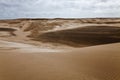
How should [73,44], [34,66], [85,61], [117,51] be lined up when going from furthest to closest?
1. [73,44]
2. [117,51]
3. [85,61]
4. [34,66]

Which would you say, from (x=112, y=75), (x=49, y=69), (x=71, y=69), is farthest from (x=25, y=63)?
(x=112, y=75)

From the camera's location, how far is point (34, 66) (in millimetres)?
3791

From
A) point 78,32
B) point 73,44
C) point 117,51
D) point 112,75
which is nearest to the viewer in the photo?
point 112,75

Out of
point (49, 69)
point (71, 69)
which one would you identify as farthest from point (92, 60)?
point (49, 69)

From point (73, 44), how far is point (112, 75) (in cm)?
676

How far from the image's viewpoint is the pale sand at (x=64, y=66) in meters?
3.38

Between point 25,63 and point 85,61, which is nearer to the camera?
point 25,63

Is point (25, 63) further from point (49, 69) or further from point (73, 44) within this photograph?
point (73, 44)

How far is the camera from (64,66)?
389cm

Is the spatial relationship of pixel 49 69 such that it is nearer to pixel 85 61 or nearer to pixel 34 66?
pixel 34 66

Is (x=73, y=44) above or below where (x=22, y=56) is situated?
below

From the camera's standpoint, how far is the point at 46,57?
451 centimetres

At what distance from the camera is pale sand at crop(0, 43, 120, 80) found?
133 inches

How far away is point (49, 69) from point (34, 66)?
0.28m
